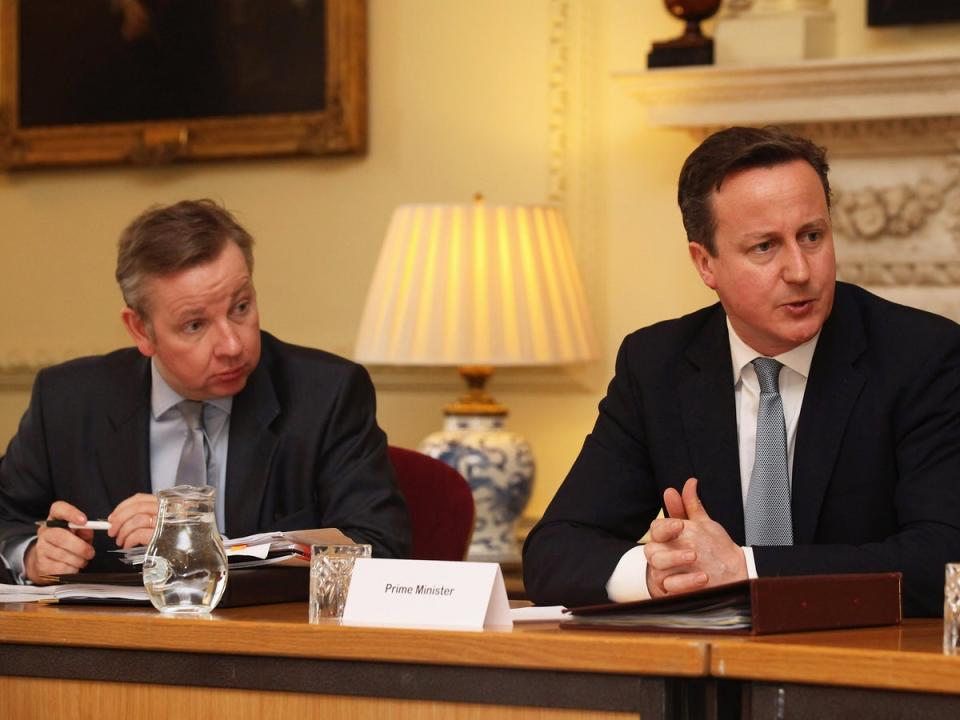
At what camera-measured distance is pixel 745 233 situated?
239cm

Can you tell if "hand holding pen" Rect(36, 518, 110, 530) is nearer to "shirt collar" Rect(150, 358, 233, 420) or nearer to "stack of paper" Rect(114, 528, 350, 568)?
"stack of paper" Rect(114, 528, 350, 568)

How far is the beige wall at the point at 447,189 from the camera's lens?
4.27m

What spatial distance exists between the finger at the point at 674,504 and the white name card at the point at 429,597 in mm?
364

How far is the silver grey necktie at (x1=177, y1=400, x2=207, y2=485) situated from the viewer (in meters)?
2.80

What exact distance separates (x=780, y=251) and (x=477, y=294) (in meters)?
1.63

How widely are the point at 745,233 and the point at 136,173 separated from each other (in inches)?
112

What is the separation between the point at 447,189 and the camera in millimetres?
4473

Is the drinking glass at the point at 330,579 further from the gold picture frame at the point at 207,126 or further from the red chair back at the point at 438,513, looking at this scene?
the gold picture frame at the point at 207,126

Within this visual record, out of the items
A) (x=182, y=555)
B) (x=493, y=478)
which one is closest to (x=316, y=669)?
(x=182, y=555)

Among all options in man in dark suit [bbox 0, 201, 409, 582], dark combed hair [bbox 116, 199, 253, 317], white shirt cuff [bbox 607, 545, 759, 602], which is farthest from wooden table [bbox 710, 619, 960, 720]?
dark combed hair [bbox 116, 199, 253, 317]

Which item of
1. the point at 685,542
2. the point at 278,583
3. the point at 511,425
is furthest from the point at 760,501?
the point at 511,425

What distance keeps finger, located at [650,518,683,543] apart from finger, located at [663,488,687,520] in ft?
0.21

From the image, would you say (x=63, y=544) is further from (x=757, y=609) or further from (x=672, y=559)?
(x=757, y=609)

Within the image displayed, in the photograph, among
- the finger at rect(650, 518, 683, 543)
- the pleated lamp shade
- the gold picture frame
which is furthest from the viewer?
the gold picture frame
